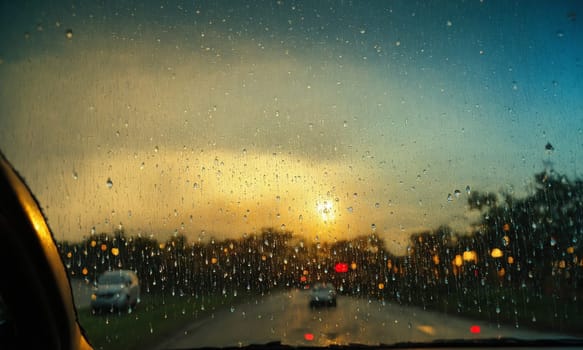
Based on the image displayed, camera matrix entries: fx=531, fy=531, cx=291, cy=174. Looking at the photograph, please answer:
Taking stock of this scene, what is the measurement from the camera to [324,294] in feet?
15.8

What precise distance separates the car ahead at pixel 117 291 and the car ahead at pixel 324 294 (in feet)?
5.11

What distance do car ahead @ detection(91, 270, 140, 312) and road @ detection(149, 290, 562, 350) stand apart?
1.70 feet

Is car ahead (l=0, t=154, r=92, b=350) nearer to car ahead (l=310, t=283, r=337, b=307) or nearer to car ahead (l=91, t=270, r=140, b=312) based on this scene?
car ahead (l=91, t=270, r=140, b=312)

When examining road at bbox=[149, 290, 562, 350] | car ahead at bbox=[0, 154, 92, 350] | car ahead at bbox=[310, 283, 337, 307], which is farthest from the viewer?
car ahead at bbox=[310, 283, 337, 307]

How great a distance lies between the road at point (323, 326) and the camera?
424 cm

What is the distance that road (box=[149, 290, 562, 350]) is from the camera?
4.24 meters

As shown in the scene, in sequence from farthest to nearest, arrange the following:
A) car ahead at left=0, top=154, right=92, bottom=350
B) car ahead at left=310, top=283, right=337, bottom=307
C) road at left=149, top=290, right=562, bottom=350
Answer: car ahead at left=310, top=283, right=337, bottom=307 < road at left=149, top=290, right=562, bottom=350 < car ahead at left=0, top=154, right=92, bottom=350

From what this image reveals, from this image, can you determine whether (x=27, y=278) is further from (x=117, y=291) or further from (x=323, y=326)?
(x=323, y=326)

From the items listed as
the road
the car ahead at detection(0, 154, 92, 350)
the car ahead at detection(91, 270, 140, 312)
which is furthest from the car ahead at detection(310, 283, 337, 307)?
the car ahead at detection(0, 154, 92, 350)

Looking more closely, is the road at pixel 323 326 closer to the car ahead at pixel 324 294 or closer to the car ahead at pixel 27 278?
the car ahead at pixel 324 294

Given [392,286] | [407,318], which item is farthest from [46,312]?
[407,318]

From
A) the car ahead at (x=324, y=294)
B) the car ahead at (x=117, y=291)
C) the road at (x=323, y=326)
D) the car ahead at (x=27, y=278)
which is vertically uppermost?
the car ahead at (x=27, y=278)

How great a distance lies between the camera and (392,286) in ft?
15.8

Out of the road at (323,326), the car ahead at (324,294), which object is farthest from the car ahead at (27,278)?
the car ahead at (324,294)
